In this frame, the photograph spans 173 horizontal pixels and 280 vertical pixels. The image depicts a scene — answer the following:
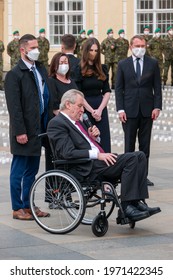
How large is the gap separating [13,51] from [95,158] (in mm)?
25502

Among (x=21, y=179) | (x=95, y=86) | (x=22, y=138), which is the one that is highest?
(x=95, y=86)

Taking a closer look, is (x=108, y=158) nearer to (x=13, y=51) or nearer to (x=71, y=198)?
(x=71, y=198)

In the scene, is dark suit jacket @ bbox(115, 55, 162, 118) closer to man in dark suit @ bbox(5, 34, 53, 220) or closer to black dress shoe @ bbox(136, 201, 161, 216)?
man in dark suit @ bbox(5, 34, 53, 220)

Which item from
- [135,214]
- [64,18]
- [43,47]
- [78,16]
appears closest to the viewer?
[135,214]

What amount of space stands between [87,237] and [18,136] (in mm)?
1320

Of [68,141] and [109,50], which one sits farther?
[109,50]

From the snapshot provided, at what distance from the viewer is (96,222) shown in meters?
9.04

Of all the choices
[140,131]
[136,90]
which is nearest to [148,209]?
[140,131]

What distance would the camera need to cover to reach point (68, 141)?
9.32m

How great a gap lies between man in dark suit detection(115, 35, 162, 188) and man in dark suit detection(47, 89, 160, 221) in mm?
2036

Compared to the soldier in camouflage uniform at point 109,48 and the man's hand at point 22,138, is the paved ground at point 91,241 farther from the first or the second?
the soldier in camouflage uniform at point 109,48

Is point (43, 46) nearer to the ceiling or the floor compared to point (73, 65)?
nearer to the ceiling

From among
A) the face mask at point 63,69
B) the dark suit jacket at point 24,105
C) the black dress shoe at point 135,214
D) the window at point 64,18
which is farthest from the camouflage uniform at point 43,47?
the black dress shoe at point 135,214

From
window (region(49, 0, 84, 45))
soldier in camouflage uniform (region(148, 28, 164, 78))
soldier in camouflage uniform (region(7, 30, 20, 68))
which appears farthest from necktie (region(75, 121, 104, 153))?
window (region(49, 0, 84, 45))
